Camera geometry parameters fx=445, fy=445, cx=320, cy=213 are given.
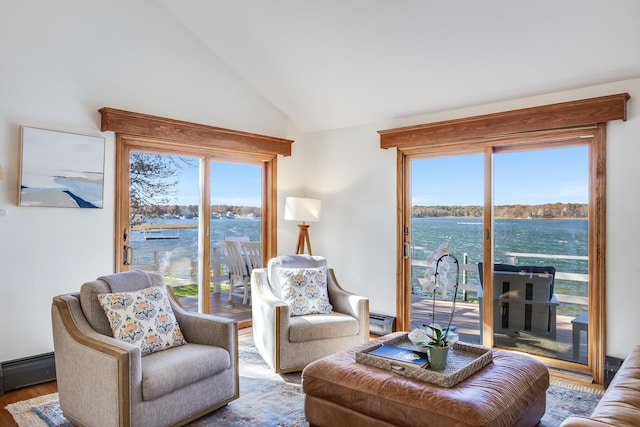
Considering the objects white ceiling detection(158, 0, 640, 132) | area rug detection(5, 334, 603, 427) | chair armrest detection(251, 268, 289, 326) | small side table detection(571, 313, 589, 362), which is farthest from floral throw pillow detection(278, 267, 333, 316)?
small side table detection(571, 313, 589, 362)

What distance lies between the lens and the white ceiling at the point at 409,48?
311cm

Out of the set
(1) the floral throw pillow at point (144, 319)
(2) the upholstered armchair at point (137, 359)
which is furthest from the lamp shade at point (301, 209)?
(1) the floral throw pillow at point (144, 319)

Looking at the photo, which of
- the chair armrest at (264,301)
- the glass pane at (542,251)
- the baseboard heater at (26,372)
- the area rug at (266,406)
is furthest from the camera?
the glass pane at (542,251)

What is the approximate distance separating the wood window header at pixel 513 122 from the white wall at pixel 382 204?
0.11m

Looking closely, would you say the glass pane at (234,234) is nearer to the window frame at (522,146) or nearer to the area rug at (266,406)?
the area rug at (266,406)

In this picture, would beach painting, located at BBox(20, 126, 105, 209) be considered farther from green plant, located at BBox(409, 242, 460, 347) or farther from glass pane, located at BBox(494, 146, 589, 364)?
glass pane, located at BBox(494, 146, 589, 364)

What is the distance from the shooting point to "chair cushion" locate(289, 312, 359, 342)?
355cm

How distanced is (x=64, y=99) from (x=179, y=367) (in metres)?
2.40

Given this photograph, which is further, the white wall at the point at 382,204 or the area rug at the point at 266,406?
the white wall at the point at 382,204

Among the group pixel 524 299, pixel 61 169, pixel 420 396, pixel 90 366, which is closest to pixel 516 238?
pixel 524 299

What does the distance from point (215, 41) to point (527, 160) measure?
3176mm

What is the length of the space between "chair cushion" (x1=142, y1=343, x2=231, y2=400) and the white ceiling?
9.04 ft

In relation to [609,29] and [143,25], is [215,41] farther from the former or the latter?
[609,29]

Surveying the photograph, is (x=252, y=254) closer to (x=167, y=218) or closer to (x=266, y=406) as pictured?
(x=167, y=218)
